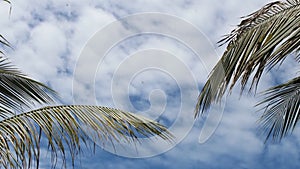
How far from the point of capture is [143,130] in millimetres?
4441

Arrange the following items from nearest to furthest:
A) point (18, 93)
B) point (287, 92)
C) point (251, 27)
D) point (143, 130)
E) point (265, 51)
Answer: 1. point (265, 51)
2. point (251, 27)
3. point (143, 130)
4. point (18, 93)
5. point (287, 92)

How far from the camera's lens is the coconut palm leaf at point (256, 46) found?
3.30 m

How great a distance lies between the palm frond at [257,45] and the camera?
10.8 ft

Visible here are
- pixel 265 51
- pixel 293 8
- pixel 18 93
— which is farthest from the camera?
pixel 18 93

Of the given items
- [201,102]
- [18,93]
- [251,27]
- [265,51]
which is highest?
[18,93]

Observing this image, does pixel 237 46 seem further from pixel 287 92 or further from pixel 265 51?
pixel 287 92

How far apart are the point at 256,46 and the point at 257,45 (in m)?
0.01

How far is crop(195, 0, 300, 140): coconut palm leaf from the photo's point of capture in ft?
10.8

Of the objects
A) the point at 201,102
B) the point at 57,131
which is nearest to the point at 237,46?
the point at 201,102

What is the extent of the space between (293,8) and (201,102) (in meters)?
1.20

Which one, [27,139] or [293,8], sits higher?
[293,8]

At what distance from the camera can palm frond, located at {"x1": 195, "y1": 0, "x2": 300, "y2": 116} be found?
3.30 metres

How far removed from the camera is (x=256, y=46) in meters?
3.64

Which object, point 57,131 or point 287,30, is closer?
point 287,30
